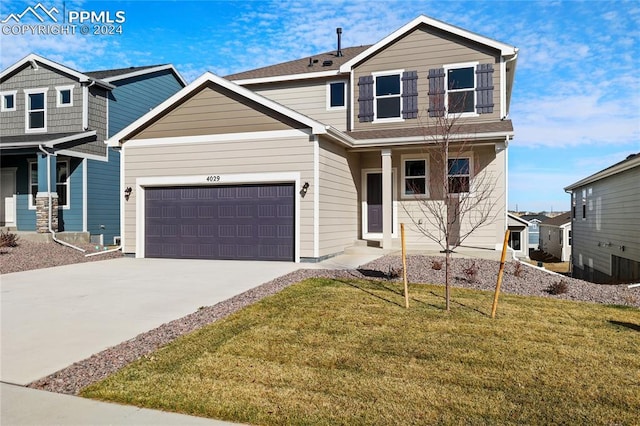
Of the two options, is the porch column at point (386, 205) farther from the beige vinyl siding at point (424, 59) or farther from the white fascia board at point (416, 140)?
the beige vinyl siding at point (424, 59)

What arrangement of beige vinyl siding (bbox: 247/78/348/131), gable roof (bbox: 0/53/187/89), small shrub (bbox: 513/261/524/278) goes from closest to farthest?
small shrub (bbox: 513/261/524/278)
beige vinyl siding (bbox: 247/78/348/131)
gable roof (bbox: 0/53/187/89)

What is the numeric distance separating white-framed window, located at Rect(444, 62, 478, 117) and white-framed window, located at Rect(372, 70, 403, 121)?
1632 millimetres

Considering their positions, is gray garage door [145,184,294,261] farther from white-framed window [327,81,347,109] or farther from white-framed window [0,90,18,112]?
white-framed window [0,90,18,112]

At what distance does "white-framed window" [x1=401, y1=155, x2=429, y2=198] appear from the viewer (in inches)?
560

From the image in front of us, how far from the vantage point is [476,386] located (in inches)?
146

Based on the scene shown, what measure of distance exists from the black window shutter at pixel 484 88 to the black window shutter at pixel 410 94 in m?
1.96

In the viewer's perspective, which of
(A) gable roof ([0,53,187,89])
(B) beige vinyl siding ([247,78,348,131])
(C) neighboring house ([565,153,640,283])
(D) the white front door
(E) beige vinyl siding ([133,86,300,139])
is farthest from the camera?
(D) the white front door

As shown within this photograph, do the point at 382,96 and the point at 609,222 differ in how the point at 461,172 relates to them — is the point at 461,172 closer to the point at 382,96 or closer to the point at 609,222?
the point at 382,96

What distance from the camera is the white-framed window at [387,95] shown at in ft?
47.8

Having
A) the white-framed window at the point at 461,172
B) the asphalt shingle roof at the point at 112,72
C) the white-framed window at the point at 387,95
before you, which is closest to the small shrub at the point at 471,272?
the white-framed window at the point at 461,172

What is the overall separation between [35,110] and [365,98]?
14176 mm

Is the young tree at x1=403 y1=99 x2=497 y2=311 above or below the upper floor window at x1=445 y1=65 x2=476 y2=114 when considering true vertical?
below

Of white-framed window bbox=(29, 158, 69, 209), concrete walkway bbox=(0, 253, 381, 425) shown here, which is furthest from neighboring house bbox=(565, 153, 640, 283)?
white-framed window bbox=(29, 158, 69, 209)

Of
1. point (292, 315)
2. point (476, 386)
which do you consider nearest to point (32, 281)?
point (292, 315)
